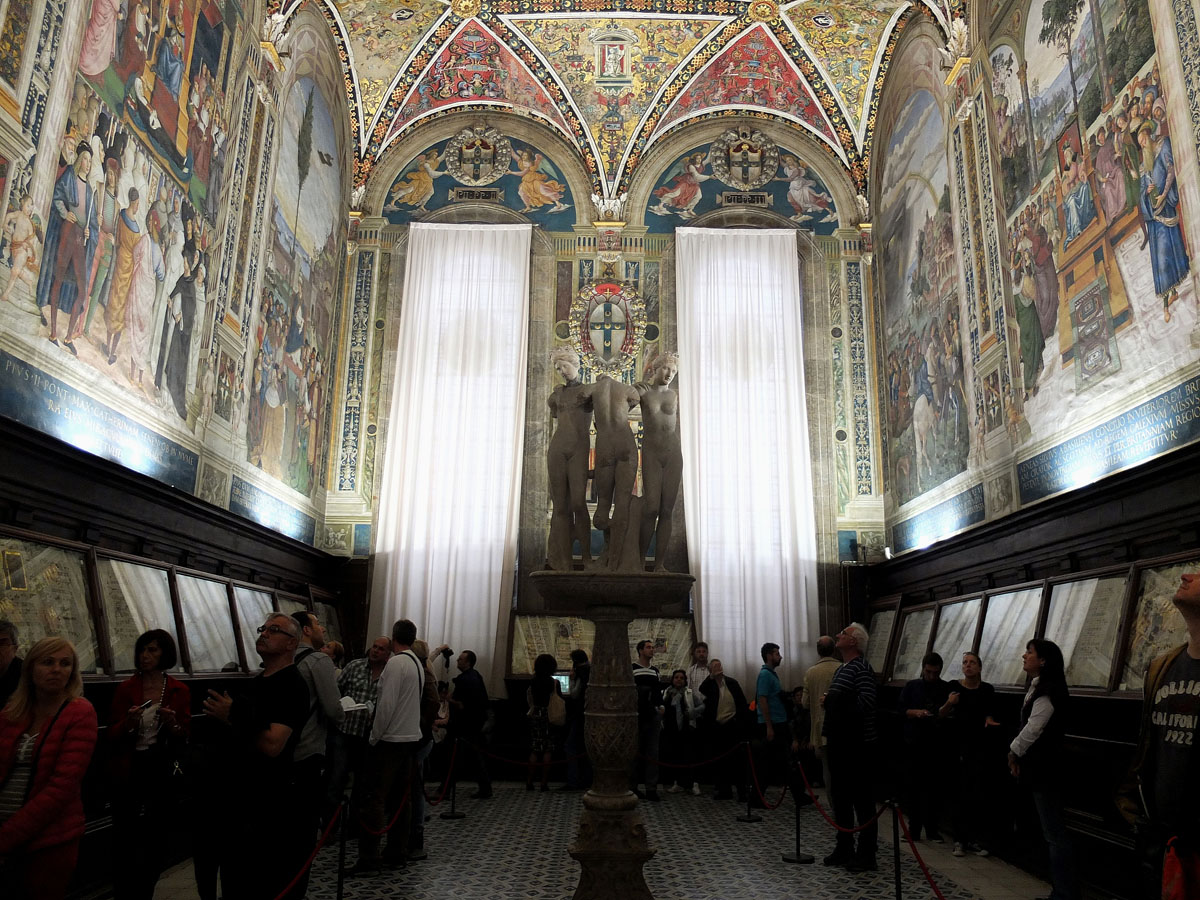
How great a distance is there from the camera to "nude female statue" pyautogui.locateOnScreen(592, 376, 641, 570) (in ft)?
20.6

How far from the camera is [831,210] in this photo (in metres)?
15.2

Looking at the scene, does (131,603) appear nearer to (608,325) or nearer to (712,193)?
(608,325)

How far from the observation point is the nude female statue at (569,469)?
6.59m

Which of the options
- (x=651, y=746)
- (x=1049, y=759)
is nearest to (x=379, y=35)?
(x=651, y=746)

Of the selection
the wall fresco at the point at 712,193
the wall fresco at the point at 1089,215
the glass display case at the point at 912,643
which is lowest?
the glass display case at the point at 912,643

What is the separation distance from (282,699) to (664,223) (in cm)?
1272

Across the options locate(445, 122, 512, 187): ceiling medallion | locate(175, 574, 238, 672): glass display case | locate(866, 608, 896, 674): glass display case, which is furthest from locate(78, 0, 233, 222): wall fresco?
locate(866, 608, 896, 674): glass display case

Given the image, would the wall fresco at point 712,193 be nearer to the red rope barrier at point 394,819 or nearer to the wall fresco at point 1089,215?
the wall fresco at point 1089,215

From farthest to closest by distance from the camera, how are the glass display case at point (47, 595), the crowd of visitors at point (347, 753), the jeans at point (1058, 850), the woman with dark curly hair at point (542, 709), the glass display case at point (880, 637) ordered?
1. the glass display case at point (880, 637)
2. the woman with dark curly hair at point (542, 709)
3. the glass display case at point (47, 595)
4. the jeans at point (1058, 850)
5. the crowd of visitors at point (347, 753)

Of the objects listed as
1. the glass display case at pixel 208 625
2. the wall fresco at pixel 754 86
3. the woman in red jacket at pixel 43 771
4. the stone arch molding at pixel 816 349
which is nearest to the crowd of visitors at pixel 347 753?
the woman in red jacket at pixel 43 771

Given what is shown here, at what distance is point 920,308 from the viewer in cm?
1240

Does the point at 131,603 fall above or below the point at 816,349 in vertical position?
below

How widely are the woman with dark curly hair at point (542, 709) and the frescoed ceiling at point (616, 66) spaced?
8.43 m

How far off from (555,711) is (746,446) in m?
5.52
